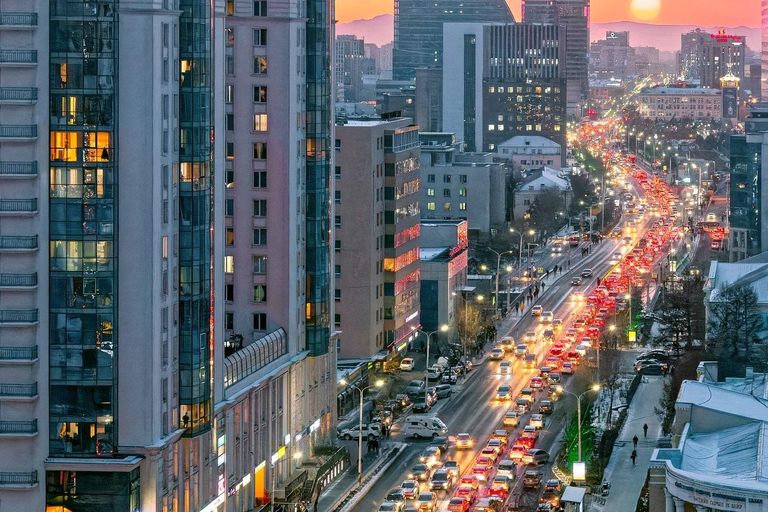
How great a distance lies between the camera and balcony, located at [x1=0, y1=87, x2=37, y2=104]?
221ft

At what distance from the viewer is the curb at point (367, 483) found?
80.9 metres

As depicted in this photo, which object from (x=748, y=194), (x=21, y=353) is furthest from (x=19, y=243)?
(x=748, y=194)

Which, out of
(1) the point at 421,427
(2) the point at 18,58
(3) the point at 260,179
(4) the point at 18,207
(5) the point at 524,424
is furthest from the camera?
(5) the point at 524,424

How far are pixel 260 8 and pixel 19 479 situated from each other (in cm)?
2911

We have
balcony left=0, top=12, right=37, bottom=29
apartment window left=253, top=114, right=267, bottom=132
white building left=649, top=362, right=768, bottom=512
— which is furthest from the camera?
apartment window left=253, top=114, right=267, bottom=132

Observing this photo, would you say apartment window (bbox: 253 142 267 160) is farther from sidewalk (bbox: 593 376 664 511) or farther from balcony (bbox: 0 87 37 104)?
balcony (bbox: 0 87 37 104)

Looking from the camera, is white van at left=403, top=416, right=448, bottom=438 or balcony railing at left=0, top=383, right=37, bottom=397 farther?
white van at left=403, top=416, right=448, bottom=438

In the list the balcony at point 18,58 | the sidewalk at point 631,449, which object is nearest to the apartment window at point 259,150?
the sidewalk at point 631,449

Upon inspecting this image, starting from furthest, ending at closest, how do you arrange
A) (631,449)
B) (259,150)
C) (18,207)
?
(631,449)
(259,150)
(18,207)

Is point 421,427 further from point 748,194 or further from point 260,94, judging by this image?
point 748,194

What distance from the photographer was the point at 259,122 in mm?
88375

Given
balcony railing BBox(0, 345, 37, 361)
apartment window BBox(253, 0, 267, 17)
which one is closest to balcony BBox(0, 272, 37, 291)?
balcony railing BBox(0, 345, 37, 361)

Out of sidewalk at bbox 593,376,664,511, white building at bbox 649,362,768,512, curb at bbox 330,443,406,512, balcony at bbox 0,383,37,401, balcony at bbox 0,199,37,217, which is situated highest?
balcony at bbox 0,199,37,217

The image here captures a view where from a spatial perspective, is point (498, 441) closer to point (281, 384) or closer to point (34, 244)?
point (281, 384)
